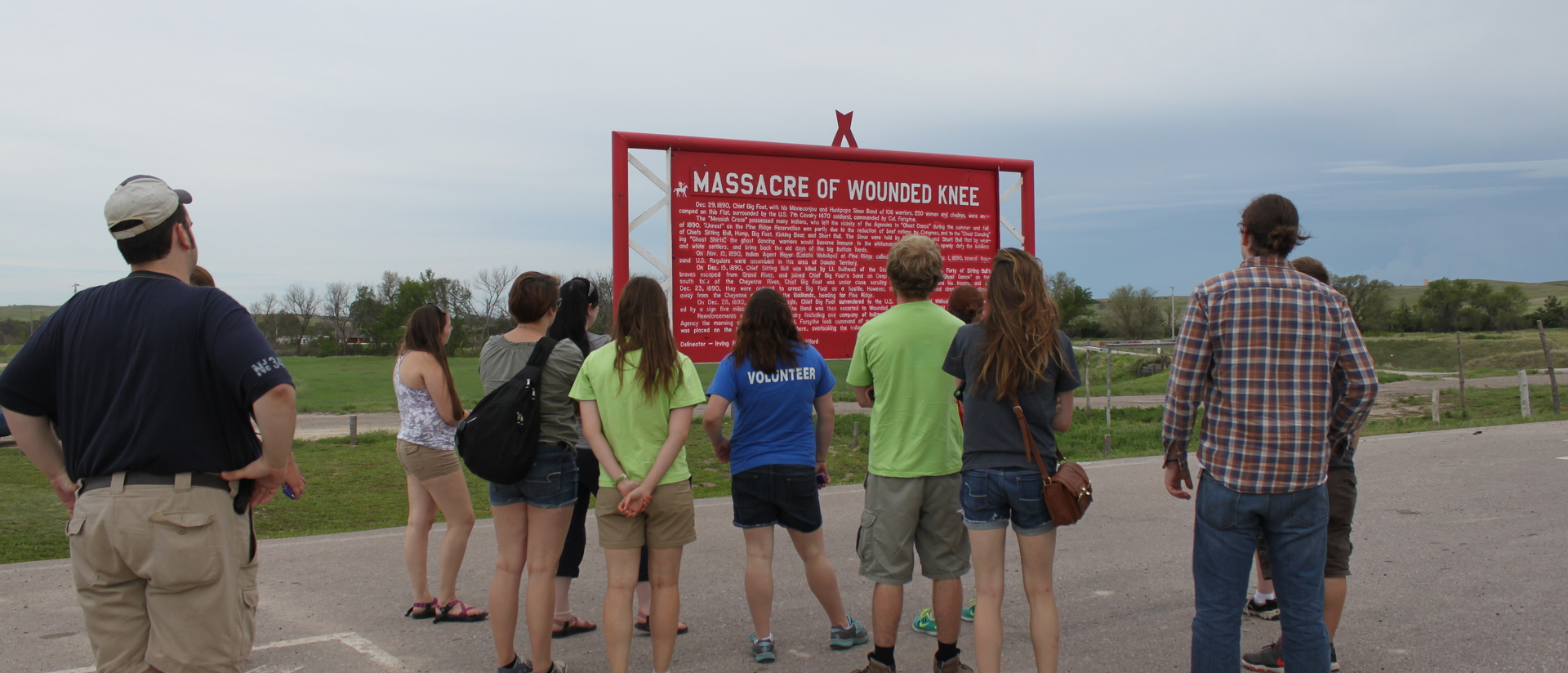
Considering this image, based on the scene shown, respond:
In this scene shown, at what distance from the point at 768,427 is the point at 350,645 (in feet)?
7.88

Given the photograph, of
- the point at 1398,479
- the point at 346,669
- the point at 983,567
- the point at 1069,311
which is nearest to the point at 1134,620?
the point at 983,567

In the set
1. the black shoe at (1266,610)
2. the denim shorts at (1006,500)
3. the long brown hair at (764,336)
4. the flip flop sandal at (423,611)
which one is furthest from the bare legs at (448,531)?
the black shoe at (1266,610)

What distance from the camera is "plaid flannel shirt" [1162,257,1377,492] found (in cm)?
308

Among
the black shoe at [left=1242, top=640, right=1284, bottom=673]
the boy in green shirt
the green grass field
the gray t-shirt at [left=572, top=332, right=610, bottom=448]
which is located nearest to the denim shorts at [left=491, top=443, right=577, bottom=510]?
the gray t-shirt at [left=572, top=332, right=610, bottom=448]

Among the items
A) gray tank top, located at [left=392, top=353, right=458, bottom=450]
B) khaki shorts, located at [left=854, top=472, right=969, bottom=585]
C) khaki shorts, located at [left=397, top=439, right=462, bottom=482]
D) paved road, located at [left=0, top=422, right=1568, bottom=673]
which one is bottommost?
paved road, located at [left=0, top=422, right=1568, bottom=673]

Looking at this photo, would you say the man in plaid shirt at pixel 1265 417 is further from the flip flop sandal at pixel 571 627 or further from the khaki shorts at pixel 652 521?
the flip flop sandal at pixel 571 627

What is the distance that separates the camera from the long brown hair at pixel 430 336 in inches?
189

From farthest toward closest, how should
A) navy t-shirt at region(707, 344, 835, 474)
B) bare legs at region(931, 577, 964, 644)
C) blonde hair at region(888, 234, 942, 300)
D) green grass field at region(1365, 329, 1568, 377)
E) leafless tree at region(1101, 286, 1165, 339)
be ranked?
leafless tree at region(1101, 286, 1165, 339) → green grass field at region(1365, 329, 1568, 377) → navy t-shirt at region(707, 344, 835, 474) → blonde hair at region(888, 234, 942, 300) → bare legs at region(931, 577, 964, 644)

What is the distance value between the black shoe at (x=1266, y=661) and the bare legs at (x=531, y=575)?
3135mm

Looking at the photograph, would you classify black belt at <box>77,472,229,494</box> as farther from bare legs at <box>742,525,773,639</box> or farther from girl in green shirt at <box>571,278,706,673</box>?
bare legs at <box>742,525,773,639</box>

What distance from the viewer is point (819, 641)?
4.57 meters

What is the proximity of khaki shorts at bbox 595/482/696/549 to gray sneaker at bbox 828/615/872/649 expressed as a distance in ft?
3.45

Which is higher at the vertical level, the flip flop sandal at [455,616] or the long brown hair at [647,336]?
the long brown hair at [647,336]

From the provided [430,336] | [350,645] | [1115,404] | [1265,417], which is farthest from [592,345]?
[1115,404]
